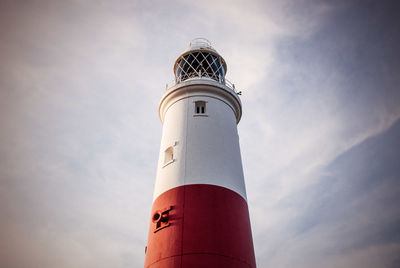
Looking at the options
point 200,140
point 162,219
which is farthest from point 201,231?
point 200,140

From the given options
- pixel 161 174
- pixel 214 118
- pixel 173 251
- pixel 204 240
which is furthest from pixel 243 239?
pixel 214 118

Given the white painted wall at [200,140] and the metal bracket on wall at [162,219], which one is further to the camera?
the white painted wall at [200,140]

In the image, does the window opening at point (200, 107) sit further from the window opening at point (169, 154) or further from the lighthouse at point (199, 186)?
the window opening at point (169, 154)

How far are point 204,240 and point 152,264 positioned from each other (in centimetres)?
181

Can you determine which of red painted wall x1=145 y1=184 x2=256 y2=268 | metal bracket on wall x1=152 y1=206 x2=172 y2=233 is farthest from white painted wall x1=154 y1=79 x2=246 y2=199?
metal bracket on wall x1=152 y1=206 x2=172 y2=233

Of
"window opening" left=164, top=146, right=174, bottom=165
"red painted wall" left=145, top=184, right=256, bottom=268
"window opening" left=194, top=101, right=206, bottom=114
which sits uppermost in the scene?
"window opening" left=194, top=101, right=206, bottom=114

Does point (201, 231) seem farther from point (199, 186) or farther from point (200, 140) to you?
point (200, 140)

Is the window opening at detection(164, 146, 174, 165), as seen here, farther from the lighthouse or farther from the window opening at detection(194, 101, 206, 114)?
the window opening at detection(194, 101, 206, 114)

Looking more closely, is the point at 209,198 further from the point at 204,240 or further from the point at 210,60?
the point at 210,60

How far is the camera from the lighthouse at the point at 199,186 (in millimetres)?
7672

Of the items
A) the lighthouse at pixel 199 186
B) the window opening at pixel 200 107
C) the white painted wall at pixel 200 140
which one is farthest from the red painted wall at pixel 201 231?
the window opening at pixel 200 107

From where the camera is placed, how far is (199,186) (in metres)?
8.70

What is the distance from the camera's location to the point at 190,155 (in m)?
9.52

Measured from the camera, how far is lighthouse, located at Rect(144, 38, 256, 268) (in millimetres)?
7672
